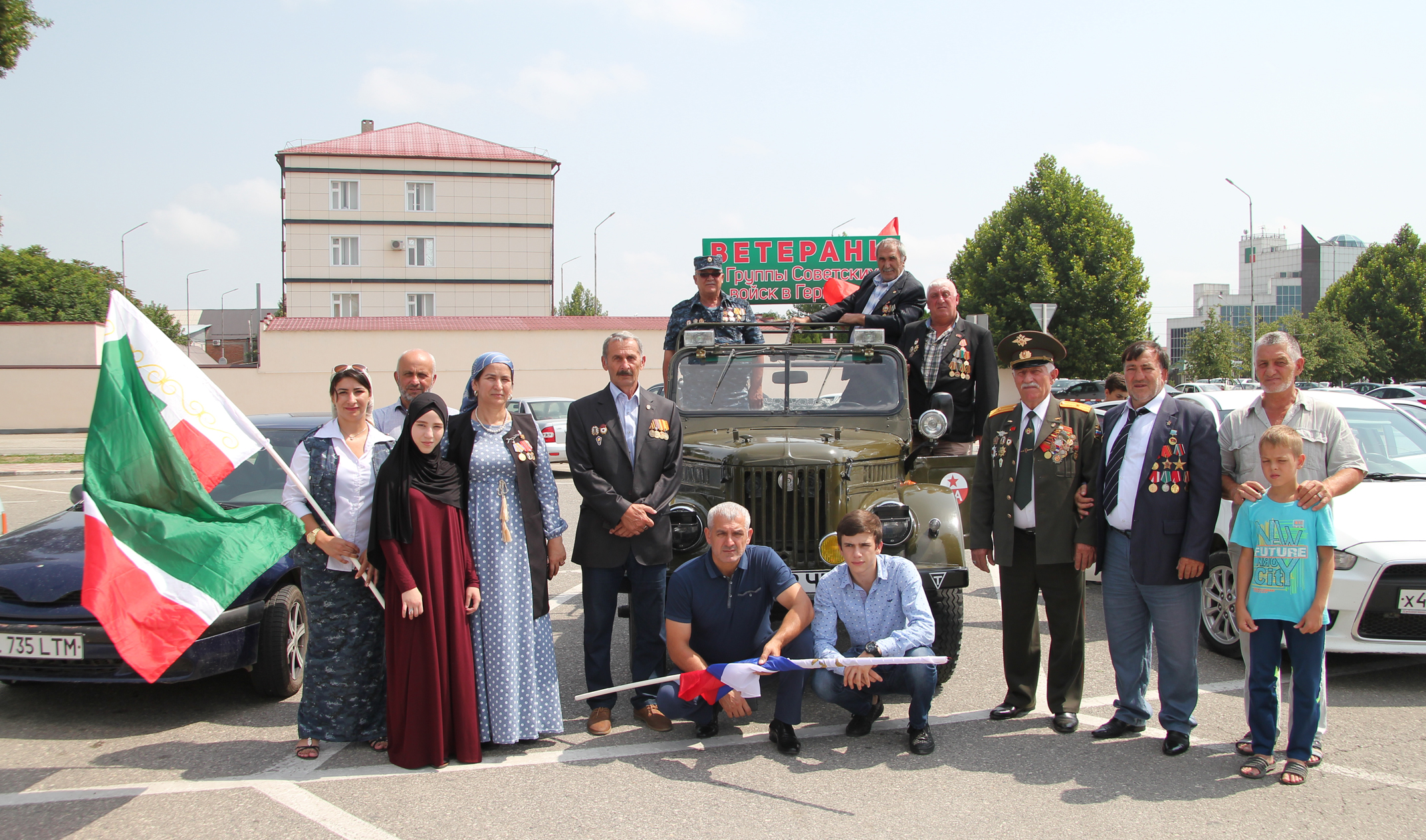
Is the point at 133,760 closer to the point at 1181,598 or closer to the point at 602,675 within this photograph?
the point at 602,675

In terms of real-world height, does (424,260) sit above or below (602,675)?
above

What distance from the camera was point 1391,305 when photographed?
154ft

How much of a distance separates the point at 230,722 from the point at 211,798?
1055mm

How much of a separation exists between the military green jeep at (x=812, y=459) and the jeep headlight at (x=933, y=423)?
0.06 feet

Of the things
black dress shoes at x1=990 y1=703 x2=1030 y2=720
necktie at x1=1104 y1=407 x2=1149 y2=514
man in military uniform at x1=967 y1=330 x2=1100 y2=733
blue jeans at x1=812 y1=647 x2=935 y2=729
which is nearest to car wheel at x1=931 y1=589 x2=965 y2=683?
man in military uniform at x1=967 y1=330 x2=1100 y2=733

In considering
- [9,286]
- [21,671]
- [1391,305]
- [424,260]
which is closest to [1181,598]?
[21,671]

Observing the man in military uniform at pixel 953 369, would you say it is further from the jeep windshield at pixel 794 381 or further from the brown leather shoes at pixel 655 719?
the brown leather shoes at pixel 655 719

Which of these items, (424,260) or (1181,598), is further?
(424,260)

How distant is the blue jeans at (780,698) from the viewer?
187 inches

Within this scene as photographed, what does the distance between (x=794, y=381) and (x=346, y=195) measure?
141 ft

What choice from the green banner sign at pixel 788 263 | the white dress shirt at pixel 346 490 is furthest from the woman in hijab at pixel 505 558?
the green banner sign at pixel 788 263

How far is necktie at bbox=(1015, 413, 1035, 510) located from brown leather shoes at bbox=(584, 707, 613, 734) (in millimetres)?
2387

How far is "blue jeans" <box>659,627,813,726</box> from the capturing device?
4754 mm

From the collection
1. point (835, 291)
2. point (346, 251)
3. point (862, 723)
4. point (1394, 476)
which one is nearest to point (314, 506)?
point (862, 723)
